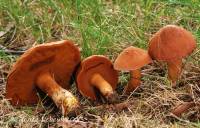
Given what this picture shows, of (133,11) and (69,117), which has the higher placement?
(133,11)

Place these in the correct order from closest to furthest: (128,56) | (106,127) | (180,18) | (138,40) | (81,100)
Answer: (106,127) → (128,56) → (81,100) → (138,40) → (180,18)

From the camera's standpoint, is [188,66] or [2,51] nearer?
[188,66]

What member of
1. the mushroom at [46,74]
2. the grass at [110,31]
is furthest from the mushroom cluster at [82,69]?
the grass at [110,31]

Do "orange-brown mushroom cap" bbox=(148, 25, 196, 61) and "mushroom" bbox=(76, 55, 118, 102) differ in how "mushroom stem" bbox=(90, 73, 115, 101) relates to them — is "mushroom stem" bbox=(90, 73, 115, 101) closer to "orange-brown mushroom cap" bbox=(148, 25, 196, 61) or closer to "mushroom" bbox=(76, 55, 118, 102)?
"mushroom" bbox=(76, 55, 118, 102)

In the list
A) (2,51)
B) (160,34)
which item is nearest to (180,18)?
(160,34)

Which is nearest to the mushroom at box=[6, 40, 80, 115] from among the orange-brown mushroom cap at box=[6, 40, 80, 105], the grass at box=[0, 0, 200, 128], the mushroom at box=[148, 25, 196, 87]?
the orange-brown mushroom cap at box=[6, 40, 80, 105]

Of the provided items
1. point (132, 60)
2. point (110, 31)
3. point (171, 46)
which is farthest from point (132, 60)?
point (110, 31)

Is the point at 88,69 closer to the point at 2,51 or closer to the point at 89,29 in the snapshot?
the point at 89,29
